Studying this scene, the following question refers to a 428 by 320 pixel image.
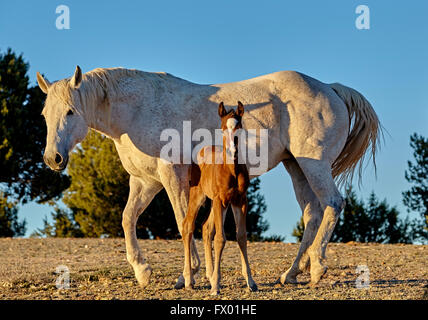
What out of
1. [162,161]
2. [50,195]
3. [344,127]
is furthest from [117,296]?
[50,195]

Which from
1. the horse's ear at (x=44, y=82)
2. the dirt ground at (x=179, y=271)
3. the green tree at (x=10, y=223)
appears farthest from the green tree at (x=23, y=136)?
the horse's ear at (x=44, y=82)

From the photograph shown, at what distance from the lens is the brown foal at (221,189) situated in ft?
19.6

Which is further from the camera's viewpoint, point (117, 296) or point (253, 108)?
point (253, 108)

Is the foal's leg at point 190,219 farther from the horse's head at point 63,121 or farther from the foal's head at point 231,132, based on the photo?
the horse's head at point 63,121

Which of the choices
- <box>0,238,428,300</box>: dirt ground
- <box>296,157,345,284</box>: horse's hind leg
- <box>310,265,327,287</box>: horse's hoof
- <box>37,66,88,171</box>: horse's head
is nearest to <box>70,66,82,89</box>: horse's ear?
<box>37,66,88,171</box>: horse's head

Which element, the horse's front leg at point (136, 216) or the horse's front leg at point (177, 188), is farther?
the horse's front leg at point (136, 216)

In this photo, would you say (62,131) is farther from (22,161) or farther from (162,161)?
(22,161)

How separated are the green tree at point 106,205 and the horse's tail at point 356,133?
16021 mm

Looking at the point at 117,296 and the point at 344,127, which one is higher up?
the point at 344,127

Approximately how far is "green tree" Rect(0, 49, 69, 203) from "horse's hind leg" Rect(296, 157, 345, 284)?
1815 centimetres

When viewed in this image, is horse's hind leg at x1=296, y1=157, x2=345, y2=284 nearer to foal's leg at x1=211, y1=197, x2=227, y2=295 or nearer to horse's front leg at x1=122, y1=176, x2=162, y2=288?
foal's leg at x1=211, y1=197, x2=227, y2=295

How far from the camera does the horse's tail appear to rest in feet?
28.1

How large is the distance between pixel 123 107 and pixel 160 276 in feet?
8.61
